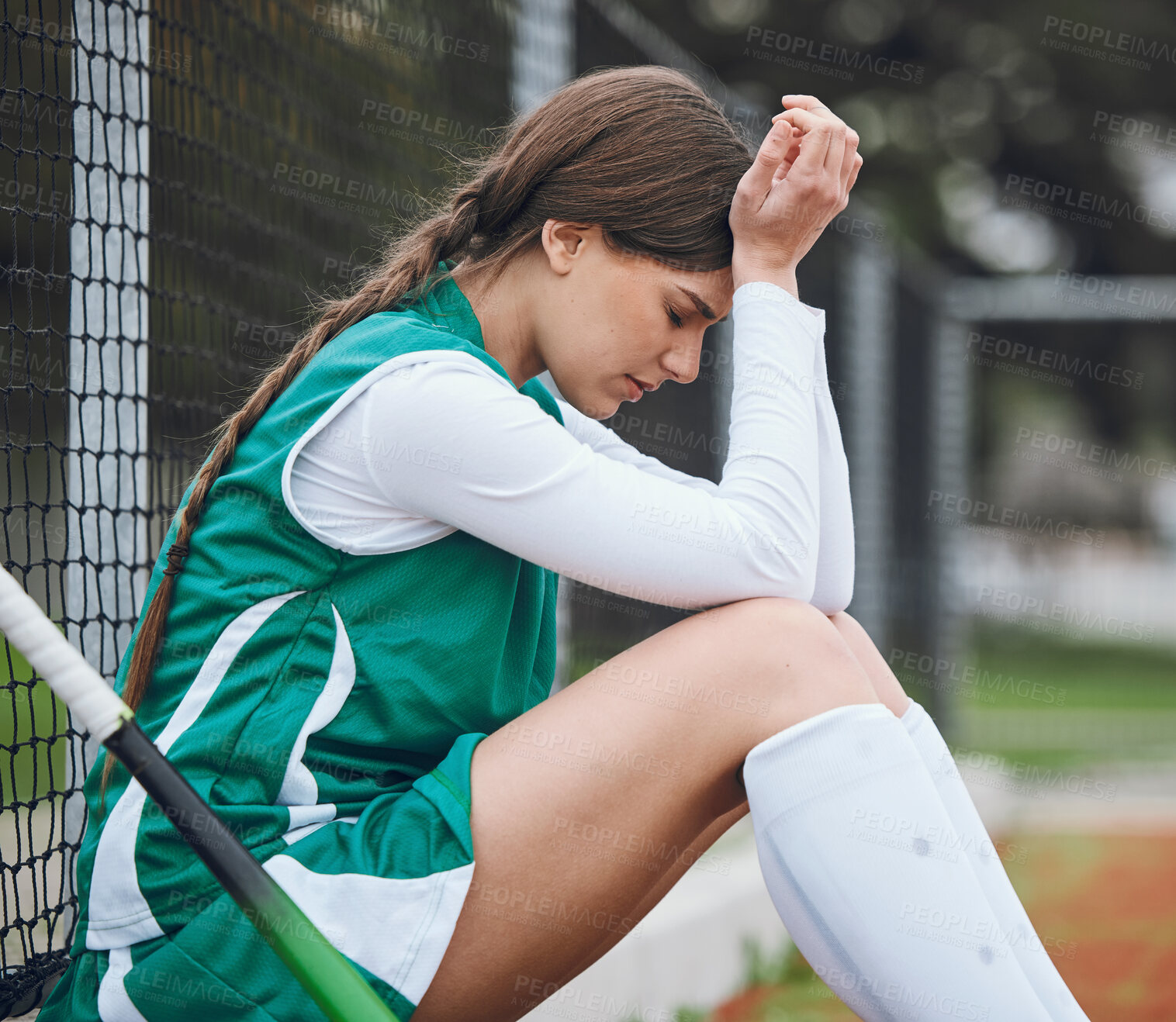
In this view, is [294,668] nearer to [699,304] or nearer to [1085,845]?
[699,304]

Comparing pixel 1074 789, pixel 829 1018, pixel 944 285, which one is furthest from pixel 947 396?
pixel 829 1018

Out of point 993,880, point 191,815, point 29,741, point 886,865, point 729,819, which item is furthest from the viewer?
point 29,741

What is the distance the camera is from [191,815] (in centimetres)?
108

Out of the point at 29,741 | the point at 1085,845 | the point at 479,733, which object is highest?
the point at 479,733

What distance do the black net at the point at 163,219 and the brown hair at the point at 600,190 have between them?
0.43 meters

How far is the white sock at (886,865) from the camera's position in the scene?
1294 millimetres

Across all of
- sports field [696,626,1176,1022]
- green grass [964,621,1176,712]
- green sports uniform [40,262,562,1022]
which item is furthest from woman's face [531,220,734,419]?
green grass [964,621,1176,712]

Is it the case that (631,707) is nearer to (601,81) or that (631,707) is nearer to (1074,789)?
(601,81)

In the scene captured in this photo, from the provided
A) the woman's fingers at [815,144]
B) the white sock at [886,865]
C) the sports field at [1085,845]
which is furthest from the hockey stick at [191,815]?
the sports field at [1085,845]

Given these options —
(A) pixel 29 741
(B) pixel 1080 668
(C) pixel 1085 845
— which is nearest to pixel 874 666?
(A) pixel 29 741

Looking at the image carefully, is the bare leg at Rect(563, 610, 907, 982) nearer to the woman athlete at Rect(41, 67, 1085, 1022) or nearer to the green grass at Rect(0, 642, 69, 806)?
the woman athlete at Rect(41, 67, 1085, 1022)

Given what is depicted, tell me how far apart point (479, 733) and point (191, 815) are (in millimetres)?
438

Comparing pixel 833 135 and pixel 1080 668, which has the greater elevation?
pixel 833 135

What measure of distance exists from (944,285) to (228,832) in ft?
21.4
